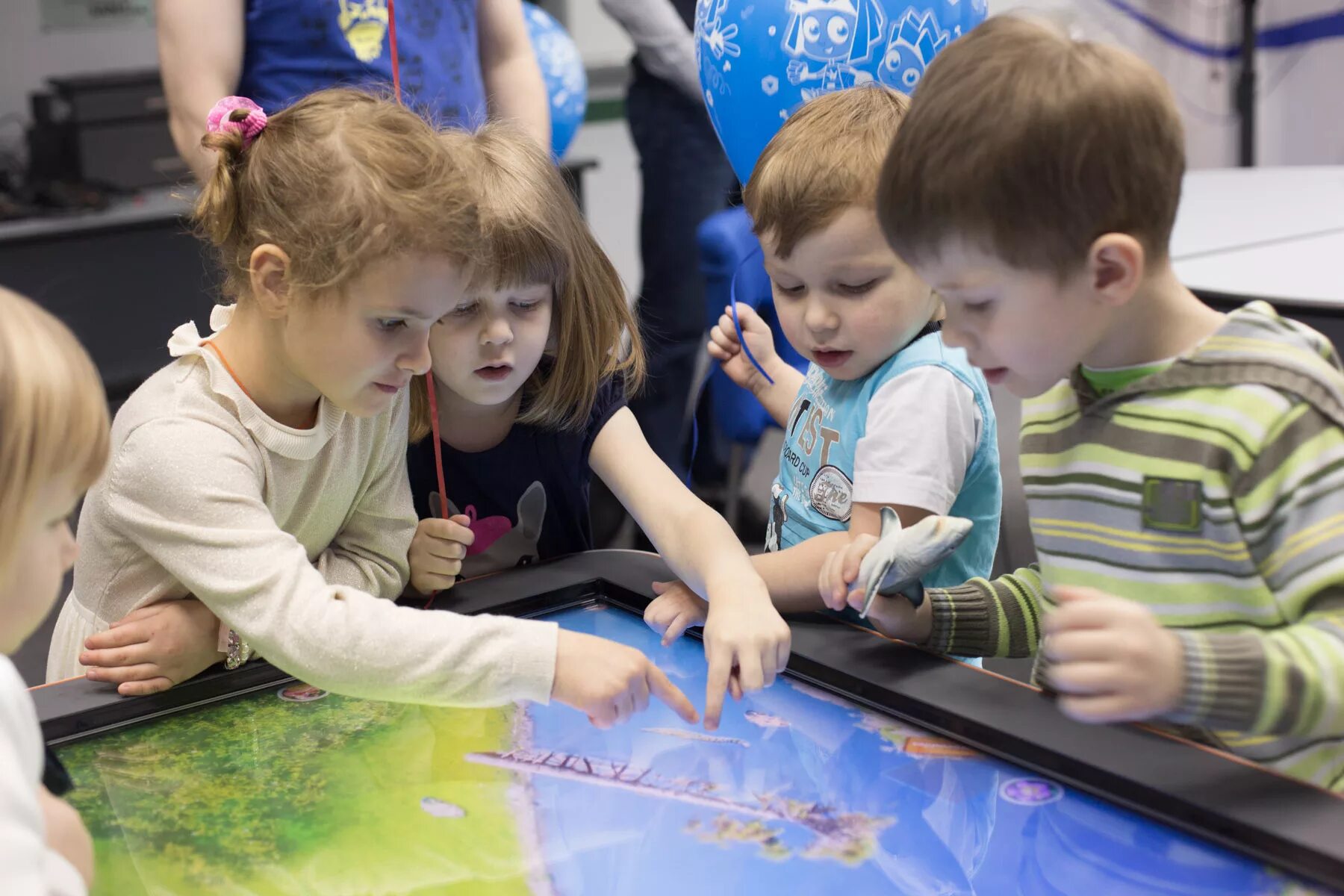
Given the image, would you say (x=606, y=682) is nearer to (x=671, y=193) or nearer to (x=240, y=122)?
(x=240, y=122)

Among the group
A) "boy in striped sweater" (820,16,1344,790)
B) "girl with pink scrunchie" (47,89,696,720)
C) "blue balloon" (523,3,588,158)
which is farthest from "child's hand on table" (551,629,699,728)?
"blue balloon" (523,3,588,158)

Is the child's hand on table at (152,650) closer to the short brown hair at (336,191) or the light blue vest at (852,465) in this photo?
the short brown hair at (336,191)

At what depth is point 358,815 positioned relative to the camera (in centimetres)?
81

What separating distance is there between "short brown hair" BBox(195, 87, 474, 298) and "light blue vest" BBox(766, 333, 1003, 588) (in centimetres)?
37

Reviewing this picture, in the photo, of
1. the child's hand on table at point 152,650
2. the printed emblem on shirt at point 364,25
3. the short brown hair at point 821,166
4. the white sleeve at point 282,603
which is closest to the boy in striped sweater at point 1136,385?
the short brown hair at point 821,166

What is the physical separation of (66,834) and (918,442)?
26.0 inches

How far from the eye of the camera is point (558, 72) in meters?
2.58

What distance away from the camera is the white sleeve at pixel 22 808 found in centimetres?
52

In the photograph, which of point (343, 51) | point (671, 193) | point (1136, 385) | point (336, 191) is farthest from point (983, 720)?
point (671, 193)

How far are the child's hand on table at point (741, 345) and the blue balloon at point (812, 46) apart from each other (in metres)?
0.27

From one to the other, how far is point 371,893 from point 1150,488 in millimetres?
513

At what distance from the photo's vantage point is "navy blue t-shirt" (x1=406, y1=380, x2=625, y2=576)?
129 centimetres

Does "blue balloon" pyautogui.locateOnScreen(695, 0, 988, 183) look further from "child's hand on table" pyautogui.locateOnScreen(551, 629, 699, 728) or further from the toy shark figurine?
"child's hand on table" pyautogui.locateOnScreen(551, 629, 699, 728)

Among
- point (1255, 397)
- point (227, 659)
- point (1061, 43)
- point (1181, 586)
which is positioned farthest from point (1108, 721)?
point (227, 659)
